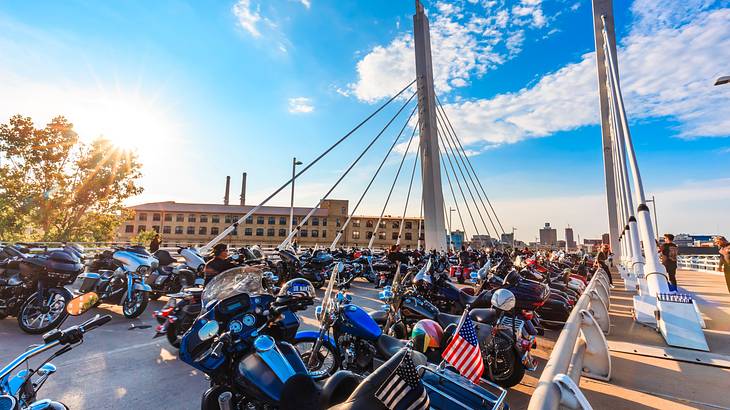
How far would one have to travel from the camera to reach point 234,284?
3.16m

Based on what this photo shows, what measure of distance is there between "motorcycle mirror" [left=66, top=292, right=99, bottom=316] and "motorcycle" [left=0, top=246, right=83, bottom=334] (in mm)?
4207

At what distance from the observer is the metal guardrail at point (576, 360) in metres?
1.44

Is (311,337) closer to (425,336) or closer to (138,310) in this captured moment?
(425,336)

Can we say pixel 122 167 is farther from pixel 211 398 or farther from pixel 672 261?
pixel 672 261

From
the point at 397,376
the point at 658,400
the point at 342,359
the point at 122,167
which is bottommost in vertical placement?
the point at 658,400

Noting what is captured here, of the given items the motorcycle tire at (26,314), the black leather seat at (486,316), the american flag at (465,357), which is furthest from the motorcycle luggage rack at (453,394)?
the motorcycle tire at (26,314)

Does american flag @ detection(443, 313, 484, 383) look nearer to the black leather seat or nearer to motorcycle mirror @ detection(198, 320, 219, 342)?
the black leather seat

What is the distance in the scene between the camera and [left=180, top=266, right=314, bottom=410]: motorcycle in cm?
235

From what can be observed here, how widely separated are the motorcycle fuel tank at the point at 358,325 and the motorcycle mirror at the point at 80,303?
203 cm

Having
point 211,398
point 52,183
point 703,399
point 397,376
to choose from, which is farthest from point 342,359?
point 52,183

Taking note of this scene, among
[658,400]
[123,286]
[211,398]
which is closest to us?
[211,398]

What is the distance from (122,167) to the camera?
71.4ft

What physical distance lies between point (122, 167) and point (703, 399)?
25852 mm

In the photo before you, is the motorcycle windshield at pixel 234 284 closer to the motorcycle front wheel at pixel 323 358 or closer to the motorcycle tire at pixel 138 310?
the motorcycle front wheel at pixel 323 358
